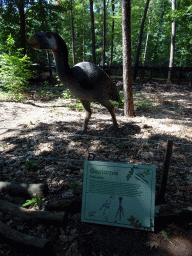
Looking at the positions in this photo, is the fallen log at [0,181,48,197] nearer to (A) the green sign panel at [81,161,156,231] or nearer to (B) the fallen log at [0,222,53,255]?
(B) the fallen log at [0,222,53,255]

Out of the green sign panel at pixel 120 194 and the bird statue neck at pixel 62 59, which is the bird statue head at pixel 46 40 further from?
the green sign panel at pixel 120 194

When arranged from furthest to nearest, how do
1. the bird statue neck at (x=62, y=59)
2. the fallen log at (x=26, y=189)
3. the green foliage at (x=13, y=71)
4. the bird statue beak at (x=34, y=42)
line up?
the green foliage at (x=13, y=71) → the bird statue neck at (x=62, y=59) → the bird statue beak at (x=34, y=42) → the fallen log at (x=26, y=189)

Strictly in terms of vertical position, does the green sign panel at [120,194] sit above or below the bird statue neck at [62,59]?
below

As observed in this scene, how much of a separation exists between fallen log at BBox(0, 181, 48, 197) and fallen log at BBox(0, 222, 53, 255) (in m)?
0.58

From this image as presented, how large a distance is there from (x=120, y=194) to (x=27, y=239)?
104cm

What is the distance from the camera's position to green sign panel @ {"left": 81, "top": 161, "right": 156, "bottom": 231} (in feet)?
5.87

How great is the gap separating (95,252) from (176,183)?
1.77 meters

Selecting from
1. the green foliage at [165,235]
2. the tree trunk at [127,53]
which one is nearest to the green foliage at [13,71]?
the tree trunk at [127,53]

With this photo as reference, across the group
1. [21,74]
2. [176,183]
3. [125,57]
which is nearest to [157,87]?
[125,57]

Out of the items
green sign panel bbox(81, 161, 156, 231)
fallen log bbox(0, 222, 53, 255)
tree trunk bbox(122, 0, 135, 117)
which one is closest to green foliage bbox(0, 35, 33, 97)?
tree trunk bbox(122, 0, 135, 117)

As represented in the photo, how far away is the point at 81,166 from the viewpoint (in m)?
3.22

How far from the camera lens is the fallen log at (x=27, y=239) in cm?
159

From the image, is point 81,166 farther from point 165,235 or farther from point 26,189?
point 165,235

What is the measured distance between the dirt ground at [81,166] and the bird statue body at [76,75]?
2.99 ft
